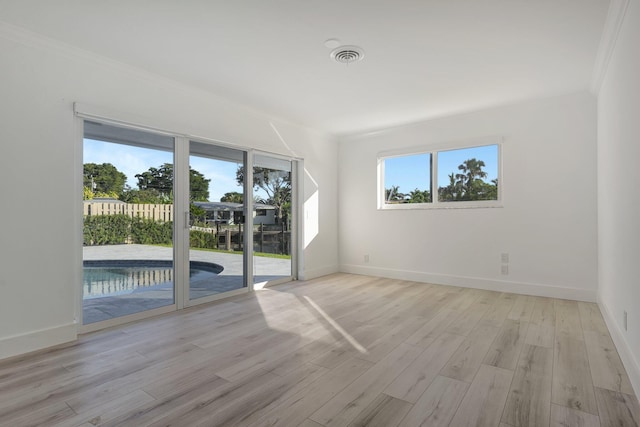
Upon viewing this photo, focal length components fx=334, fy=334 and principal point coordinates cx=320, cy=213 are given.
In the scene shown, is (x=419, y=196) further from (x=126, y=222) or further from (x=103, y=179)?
(x=103, y=179)

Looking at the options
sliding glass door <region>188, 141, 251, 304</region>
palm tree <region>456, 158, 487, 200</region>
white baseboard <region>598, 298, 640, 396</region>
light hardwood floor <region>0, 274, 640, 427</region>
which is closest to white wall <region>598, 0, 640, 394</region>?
white baseboard <region>598, 298, 640, 396</region>

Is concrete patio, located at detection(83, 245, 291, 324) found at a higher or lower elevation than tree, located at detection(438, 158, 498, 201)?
lower

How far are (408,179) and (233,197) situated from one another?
108 inches

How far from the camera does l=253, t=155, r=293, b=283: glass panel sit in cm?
467

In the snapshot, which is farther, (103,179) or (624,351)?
(103,179)

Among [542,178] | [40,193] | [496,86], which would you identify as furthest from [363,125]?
[40,193]

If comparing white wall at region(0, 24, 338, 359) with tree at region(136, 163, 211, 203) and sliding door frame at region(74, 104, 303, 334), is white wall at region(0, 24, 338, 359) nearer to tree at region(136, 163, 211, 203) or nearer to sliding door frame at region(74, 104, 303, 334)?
sliding door frame at region(74, 104, 303, 334)

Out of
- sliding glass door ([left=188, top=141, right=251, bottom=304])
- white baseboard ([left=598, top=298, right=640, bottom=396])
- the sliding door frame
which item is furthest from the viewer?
sliding glass door ([left=188, top=141, right=251, bottom=304])

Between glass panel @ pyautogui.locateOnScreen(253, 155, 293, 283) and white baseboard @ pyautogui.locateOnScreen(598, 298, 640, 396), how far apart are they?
377 cm

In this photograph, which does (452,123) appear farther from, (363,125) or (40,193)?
(40,193)

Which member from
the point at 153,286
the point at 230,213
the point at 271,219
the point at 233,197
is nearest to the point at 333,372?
the point at 153,286

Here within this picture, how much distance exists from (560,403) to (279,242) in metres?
3.84

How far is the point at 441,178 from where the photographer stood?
16.3 ft

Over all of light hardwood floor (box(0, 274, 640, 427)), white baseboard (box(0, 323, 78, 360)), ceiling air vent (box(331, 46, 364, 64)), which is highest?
ceiling air vent (box(331, 46, 364, 64))
